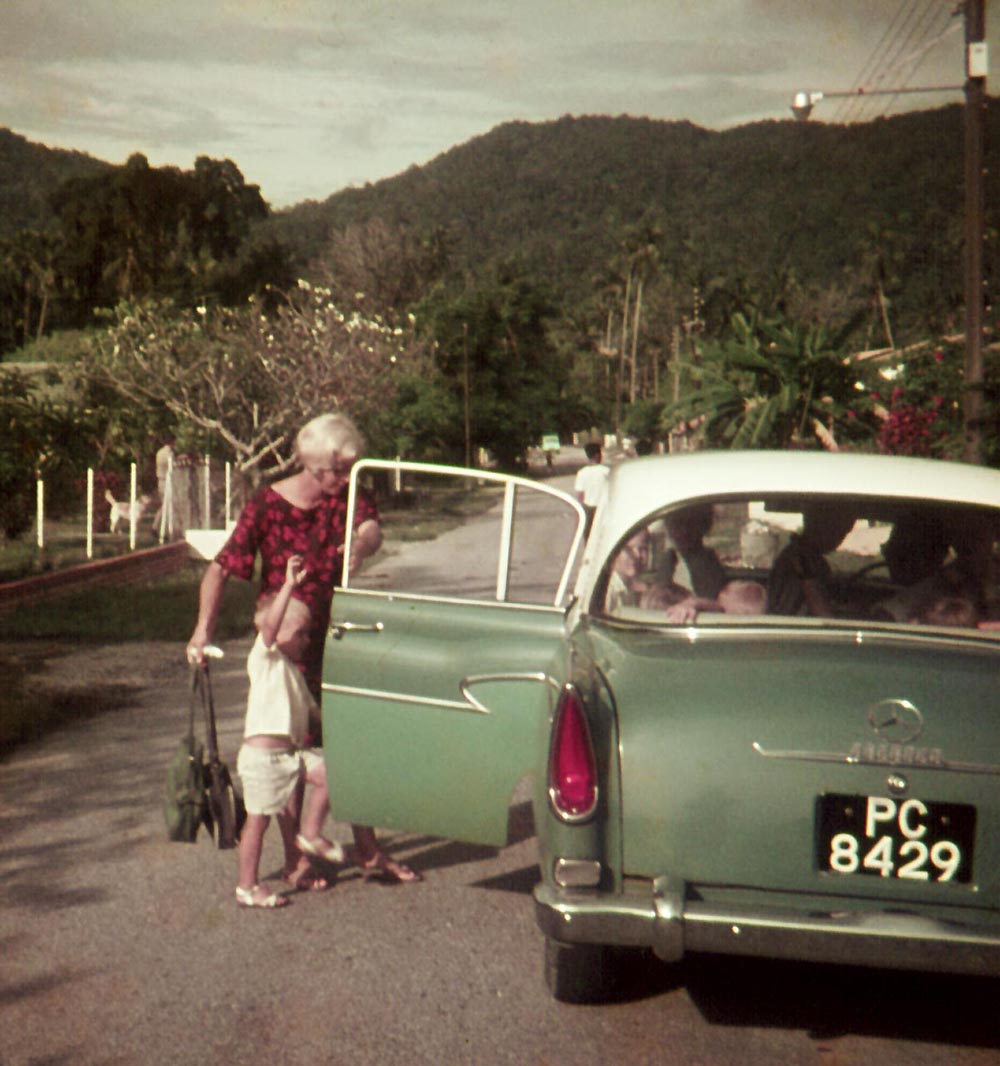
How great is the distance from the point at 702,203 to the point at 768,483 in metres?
151

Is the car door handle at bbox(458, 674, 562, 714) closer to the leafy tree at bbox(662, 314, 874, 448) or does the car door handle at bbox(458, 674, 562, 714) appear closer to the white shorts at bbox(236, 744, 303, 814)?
the white shorts at bbox(236, 744, 303, 814)

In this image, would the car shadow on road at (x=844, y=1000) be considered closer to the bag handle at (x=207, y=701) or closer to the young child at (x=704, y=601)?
the young child at (x=704, y=601)

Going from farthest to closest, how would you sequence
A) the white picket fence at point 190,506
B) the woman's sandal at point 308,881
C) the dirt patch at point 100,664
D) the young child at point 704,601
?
the white picket fence at point 190,506, the dirt patch at point 100,664, the woman's sandal at point 308,881, the young child at point 704,601

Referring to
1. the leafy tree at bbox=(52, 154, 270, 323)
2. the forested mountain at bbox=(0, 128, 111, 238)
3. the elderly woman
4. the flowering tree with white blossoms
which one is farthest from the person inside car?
the forested mountain at bbox=(0, 128, 111, 238)

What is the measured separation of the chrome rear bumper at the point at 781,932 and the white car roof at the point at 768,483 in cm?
119

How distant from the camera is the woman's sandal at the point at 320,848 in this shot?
5777mm

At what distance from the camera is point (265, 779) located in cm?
550

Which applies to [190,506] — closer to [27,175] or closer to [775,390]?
[775,390]

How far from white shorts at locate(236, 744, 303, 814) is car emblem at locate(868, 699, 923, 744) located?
2472mm

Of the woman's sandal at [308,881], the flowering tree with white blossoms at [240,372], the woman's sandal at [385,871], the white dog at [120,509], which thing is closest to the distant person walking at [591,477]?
the white dog at [120,509]

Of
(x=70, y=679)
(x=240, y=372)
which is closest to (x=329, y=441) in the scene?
(x=70, y=679)

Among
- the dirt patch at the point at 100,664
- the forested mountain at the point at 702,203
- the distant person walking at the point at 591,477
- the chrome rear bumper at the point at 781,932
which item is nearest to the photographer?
the chrome rear bumper at the point at 781,932

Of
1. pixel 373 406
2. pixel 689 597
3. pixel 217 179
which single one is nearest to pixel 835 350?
pixel 373 406

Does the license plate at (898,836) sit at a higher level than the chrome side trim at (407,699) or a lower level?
lower
